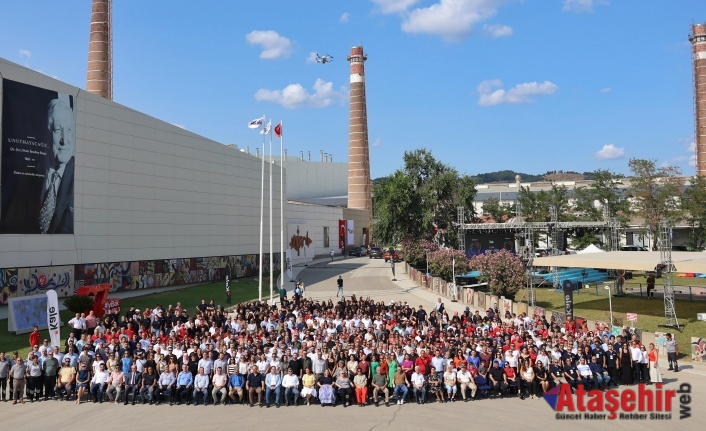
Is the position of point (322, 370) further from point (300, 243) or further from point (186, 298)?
point (300, 243)

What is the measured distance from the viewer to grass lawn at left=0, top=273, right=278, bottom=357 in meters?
26.2

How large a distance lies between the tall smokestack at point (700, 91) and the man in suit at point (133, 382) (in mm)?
83817

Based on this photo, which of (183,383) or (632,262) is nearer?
(183,383)

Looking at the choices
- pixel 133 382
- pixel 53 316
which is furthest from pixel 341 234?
pixel 133 382

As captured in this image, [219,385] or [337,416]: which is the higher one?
[219,385]

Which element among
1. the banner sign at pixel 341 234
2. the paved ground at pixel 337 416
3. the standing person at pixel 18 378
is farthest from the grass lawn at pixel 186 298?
the banner sign at pixel 341 234

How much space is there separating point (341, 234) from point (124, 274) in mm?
48695

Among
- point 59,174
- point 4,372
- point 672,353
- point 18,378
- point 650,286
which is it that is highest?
point 59,174

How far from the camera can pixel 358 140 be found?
94500mm

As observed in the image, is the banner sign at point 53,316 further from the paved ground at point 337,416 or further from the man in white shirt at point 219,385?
the man in white shirt at point 219,385

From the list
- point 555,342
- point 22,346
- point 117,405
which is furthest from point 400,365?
point 22,346

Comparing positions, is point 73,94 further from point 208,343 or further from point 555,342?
point 555,342

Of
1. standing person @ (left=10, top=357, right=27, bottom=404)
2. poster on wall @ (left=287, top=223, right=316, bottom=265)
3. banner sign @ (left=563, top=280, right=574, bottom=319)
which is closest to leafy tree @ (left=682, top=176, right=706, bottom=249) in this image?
poster on wall @ (left=287, top=223, right=316, bottom=265)

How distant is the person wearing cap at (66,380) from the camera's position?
1627 cm
